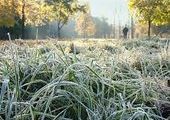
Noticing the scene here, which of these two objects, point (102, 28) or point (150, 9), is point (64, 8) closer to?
point (150, 9)

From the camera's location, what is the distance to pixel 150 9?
39.3m

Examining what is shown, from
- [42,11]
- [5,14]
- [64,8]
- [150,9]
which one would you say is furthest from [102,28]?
[5,14]

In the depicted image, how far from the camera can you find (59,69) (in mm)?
2867

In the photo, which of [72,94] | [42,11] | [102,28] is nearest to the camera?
[72,94]

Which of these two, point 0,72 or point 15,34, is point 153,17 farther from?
point 0,72

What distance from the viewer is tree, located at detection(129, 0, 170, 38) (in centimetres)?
3888

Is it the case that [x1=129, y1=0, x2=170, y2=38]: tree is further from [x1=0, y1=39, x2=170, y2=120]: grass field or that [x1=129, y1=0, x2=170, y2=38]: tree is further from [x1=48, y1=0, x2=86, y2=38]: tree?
[x1=0, y1=39, x2=170, y2=120]: grass field

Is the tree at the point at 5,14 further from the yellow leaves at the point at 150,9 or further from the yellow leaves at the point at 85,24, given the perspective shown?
the yellow leaves at the point at 85,24

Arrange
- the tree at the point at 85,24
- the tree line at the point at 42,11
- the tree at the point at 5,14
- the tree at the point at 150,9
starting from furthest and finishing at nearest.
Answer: the tree at the point at 85,24 → the tree line at the point at 42,11 → the tree at the point at 150,9 → the tree at the point at 5,14

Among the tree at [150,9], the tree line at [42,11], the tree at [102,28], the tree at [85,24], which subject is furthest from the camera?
the tree at [102,28]

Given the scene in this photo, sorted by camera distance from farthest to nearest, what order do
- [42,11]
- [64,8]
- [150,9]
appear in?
[42,11]
[64,8]
[150,9]

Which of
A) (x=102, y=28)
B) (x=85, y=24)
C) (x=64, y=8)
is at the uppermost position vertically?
(x=64, y=8)

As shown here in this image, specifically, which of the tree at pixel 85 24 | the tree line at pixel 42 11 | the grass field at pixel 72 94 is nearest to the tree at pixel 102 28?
the tree at pixel 85 24

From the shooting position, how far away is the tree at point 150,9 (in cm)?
3888
